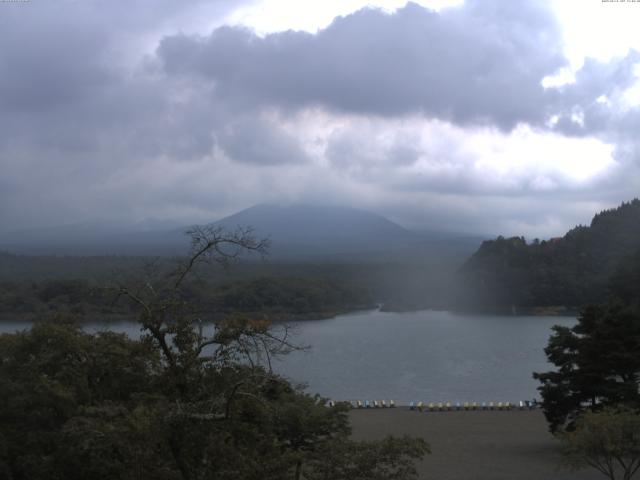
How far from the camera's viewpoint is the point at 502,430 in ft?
38.1

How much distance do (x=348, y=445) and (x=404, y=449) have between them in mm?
357

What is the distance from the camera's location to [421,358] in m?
22.3

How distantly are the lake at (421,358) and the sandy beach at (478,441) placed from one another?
2397 mm

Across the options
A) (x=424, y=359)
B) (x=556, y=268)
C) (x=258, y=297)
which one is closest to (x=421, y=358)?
(x=424, y=359)

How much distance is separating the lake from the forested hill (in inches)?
161

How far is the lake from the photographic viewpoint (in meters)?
17.0

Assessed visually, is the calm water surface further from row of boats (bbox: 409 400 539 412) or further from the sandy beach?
the sandy beach

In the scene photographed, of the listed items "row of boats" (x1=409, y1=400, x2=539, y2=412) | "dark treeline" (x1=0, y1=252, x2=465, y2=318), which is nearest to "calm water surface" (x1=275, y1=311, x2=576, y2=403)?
"row of boats" (x1=409, y1=400, x2=539, y2=412)

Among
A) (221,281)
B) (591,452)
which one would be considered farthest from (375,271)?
(591,452)

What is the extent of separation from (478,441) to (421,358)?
38.4ft

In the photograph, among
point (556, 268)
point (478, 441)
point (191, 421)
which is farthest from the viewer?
point (556, 268)

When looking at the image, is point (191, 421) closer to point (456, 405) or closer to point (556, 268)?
point (456, 405)

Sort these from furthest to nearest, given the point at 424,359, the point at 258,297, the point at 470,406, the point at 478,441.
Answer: the point at 258,297, the point at 424,359, the point at 470,406, the point at 478,441

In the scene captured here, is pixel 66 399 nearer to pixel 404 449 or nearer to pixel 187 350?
pixel 187 350
